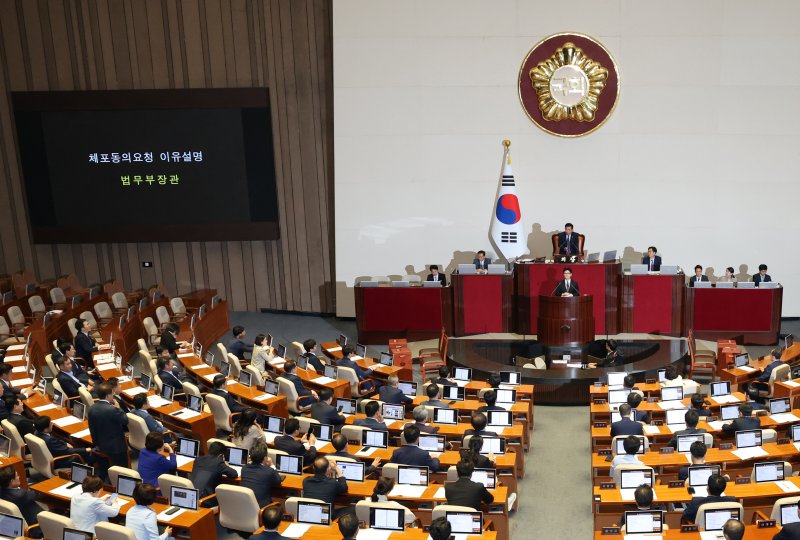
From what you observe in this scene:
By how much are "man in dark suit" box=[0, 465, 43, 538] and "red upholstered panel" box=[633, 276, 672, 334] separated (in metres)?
10.8

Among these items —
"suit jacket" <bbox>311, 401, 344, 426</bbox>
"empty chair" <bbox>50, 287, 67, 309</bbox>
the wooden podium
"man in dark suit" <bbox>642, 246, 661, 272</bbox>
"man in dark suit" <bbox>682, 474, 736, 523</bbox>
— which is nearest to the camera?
"man in dark suit" <bbox>682, 474, 736, 523</bbox>

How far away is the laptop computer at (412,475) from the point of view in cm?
786

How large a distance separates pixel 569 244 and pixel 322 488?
9.18 meters

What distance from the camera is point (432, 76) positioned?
1647cm

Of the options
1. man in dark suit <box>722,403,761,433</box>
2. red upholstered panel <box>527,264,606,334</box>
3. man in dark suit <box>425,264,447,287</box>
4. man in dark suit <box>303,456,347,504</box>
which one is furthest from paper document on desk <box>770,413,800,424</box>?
man in dark suit <box>425,264,447,287</box>

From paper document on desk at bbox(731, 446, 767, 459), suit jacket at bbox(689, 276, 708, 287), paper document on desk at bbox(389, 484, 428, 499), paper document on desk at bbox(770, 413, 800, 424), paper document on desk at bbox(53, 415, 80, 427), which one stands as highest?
suit jacket at bbox(689, 276, 708, 287)

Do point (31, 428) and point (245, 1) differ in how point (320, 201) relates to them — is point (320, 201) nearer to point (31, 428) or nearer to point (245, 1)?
point (245, 1)

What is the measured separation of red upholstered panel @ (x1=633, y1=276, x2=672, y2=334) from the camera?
14812 mm

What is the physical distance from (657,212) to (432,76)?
212 inches

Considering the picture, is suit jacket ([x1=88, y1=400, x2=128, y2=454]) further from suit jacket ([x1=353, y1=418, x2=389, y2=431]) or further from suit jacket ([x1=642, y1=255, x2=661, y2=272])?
suit jacket ([x1=642, y1=255, x2=661, y2=272])

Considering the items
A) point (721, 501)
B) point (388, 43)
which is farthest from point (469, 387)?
point (388, 43)

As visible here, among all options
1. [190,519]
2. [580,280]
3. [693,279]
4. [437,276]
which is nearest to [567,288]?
[580,280]

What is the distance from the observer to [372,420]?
9102mm

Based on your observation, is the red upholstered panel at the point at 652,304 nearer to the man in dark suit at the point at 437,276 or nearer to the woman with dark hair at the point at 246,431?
the man in dark suit at the point at 437,276
